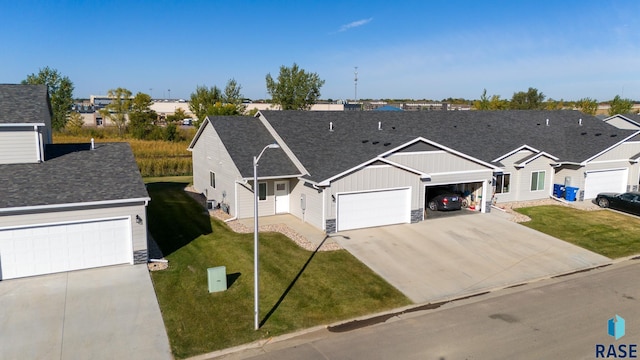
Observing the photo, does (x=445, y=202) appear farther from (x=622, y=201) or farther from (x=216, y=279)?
(x=216, y=279)

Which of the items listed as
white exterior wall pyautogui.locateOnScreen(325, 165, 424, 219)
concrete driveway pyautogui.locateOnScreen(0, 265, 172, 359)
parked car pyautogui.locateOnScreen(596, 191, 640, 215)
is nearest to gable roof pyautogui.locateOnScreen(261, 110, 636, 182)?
white exterior wall pyautogui.locateOnScreen(325, 165, 424, 219)

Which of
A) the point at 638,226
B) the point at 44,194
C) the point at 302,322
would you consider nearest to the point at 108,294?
the point at 44,194

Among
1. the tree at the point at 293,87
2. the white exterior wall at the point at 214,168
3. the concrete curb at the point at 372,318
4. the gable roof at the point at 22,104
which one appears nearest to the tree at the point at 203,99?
the tree at the point at 293,87

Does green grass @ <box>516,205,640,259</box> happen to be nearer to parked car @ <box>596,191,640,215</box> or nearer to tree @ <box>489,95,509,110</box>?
parked car @ <box>596,191,640,215</box>

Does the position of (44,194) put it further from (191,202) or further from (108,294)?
(191,202)

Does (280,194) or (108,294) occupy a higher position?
(280,194)

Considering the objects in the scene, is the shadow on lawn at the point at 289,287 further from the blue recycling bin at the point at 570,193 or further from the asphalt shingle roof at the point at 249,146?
the blue recycling bin at the point at 570,193
